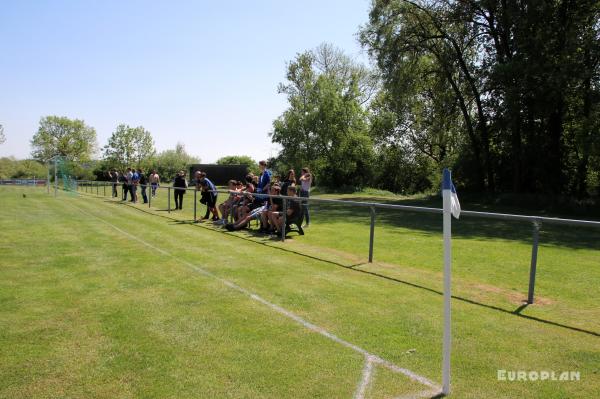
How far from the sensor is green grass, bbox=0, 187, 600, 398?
3.84 metres

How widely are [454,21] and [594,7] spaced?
7.46 meters

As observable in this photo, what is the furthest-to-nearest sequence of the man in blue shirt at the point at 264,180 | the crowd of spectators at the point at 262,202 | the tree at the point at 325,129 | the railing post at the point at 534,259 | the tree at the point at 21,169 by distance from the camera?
the tree at the point at 21,169, the tree at the point at 325,129, the man in blue shirt at the point at 264,180, the crowd of spectators at the point at 262,202, the railing post at the point at 534,259

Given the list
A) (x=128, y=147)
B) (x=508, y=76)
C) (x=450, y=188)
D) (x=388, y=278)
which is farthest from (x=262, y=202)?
(x=128, y=147)

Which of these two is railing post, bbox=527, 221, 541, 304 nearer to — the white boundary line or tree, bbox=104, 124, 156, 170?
the white boundary line

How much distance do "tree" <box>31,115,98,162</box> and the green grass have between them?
86.5 m

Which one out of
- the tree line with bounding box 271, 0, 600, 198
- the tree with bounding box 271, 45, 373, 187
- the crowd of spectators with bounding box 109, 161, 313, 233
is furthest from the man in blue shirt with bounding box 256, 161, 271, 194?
the tree with bounding box 271, 45, 373, 187

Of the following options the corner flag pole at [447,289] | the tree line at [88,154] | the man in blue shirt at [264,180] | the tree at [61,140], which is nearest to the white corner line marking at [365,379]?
the corner flag pole at [447,289]

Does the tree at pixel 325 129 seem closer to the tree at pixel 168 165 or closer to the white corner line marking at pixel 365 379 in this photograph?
the tree at pixel 168 165

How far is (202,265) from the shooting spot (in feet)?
27.1

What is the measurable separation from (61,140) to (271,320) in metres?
95.5

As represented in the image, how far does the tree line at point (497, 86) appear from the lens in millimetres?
21891

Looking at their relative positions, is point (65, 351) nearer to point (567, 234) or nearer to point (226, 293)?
point (226, 293)


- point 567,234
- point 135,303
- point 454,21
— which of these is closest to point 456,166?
point 454,21

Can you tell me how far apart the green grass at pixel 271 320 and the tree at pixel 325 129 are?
38321 millimetres
